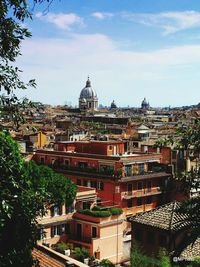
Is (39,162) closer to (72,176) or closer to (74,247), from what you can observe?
(72,176)

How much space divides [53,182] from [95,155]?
705cm

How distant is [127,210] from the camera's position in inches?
1390

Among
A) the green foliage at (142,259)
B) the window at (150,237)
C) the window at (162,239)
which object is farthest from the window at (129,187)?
the window at (162,239)

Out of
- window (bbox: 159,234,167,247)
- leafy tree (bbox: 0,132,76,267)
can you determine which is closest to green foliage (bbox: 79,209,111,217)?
window (bbox: 159,234,167,247)

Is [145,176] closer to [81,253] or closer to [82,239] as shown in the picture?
[82,239]

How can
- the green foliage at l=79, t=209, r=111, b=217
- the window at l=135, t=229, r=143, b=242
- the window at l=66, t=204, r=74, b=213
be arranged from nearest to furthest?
1. the window at l=135, t=229, r=143, b=242
2. the green foliage at l=79, t=209, r=111, b=217
3. the window at l=66, t=204, r=74, b=213

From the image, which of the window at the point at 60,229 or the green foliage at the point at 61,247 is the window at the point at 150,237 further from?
the window at the point at 60,229

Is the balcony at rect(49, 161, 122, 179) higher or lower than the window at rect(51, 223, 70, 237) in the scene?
higher

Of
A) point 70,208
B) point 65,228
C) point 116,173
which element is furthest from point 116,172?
point 65,228

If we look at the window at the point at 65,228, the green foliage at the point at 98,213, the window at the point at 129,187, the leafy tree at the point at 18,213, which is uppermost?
the leafy tree at the point at 18,213

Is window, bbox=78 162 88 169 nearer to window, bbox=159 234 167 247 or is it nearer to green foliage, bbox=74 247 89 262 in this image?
green foliage, bbox=74 247 89 262

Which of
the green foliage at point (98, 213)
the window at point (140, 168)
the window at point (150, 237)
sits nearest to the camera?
the window at point (150, 237)

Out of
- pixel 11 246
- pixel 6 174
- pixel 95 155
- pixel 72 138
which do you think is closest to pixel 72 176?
pixel 95 155

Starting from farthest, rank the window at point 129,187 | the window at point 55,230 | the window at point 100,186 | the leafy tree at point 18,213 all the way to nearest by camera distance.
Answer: the window at point 100,186 < the window at point 129,187 < the window at point 55,230 < the leafy tree at point 18,213
